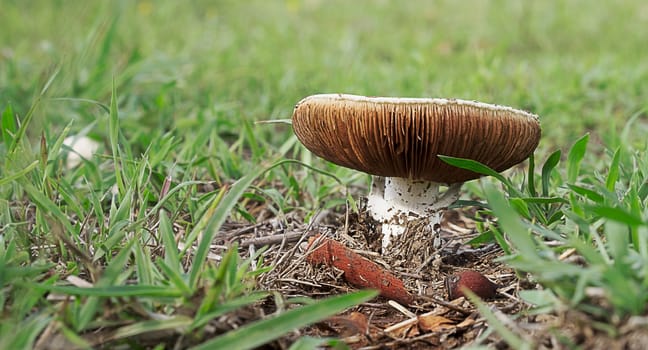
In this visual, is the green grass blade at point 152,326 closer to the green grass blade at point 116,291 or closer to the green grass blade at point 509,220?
the green grass blade at point 116,291

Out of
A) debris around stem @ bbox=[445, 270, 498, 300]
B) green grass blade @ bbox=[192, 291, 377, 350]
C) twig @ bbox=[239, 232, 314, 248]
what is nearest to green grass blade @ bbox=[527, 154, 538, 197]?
debris around stem @ bbox=[445, 270, 498, 300]

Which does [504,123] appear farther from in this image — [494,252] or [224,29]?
[224,29]

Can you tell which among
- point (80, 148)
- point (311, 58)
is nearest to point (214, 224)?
point (80, 148)

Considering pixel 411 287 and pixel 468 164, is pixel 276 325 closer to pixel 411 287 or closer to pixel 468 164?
pixel 411 287

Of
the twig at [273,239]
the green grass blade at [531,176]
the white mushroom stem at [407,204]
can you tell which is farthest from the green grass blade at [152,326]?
the green grass blade at [531,176]

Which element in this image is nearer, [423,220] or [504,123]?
[504,123]

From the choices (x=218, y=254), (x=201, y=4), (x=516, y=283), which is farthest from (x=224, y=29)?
(x=516, y=283)
